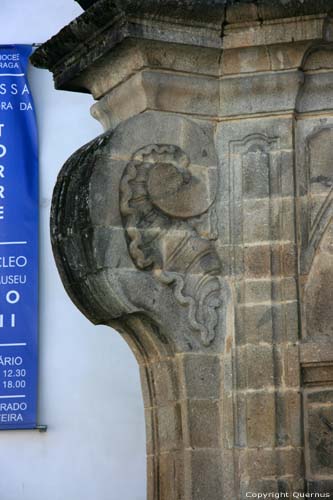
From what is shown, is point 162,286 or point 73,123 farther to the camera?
point 73,123

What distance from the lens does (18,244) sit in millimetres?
12875

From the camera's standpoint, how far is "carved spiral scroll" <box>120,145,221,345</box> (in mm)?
9484

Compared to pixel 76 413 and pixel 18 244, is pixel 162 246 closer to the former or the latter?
pixel 76 413

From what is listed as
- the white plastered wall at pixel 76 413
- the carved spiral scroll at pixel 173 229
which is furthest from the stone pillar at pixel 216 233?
the white plastered wall at pixel 76 413

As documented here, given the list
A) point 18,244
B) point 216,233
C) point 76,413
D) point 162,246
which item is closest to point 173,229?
point 162,246

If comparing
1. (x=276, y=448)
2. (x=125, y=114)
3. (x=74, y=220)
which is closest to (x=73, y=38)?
(x=125, y=114)

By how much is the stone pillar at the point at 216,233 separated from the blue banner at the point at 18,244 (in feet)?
9.80

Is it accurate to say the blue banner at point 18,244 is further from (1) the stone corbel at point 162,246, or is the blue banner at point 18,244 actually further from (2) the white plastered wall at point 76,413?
(1) the stone corbel at point 162,246

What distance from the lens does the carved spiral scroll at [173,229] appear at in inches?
373

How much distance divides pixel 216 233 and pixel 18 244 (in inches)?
141

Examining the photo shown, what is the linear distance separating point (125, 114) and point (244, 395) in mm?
1844

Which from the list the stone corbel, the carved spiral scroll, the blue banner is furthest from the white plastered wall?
the carved spiral scroll

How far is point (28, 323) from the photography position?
500 inches

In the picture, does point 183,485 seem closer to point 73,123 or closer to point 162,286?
point 162,286
